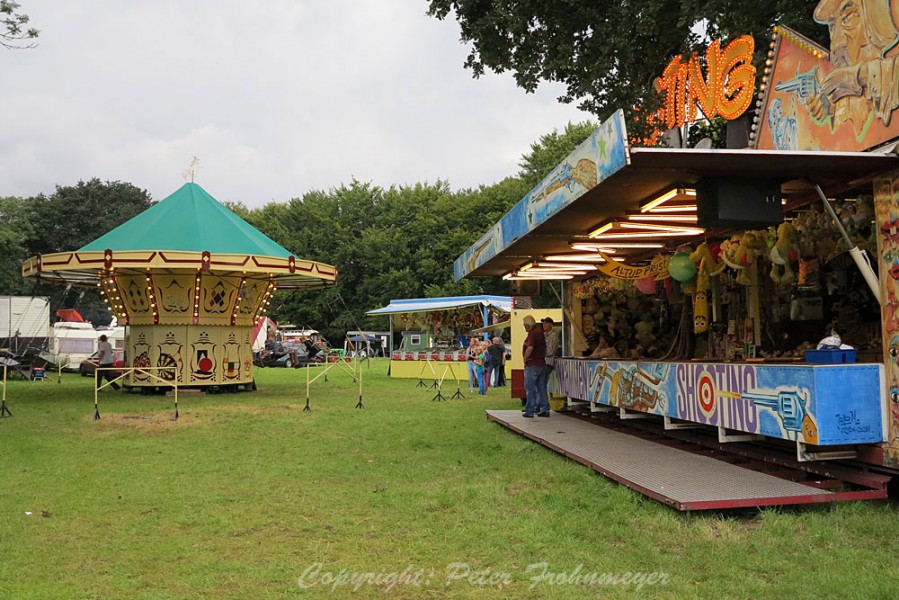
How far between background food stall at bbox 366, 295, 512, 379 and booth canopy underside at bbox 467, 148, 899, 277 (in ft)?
58.5

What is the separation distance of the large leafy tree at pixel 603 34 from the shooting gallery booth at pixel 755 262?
3571mm

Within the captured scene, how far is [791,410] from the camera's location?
21.4 ft

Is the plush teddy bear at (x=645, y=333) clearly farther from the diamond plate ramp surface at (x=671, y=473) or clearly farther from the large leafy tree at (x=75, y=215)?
the large leafy tree at (x=75, y=215)

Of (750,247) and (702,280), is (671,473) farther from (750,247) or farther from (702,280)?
(702,280)

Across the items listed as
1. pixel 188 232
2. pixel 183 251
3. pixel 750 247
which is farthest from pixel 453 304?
pixel 750 247

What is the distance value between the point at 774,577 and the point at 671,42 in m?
12.3

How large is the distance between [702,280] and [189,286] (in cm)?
1336

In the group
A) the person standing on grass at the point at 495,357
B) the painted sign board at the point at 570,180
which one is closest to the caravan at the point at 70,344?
the person standing on grass at the point at 495,357

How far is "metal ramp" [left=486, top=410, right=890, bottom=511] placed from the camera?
5.99 m

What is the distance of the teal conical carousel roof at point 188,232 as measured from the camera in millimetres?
18406

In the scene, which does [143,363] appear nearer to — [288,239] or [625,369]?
[625,369]

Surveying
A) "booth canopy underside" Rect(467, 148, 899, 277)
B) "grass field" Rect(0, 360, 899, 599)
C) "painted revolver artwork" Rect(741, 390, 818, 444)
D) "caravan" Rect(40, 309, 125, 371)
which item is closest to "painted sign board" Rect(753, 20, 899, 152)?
"booth canopy underside" Rect(467, 148, 899, 277)

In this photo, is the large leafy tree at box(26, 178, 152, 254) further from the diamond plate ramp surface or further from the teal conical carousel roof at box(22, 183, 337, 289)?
the diamond plate ramp surface

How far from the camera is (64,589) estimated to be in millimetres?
4555
